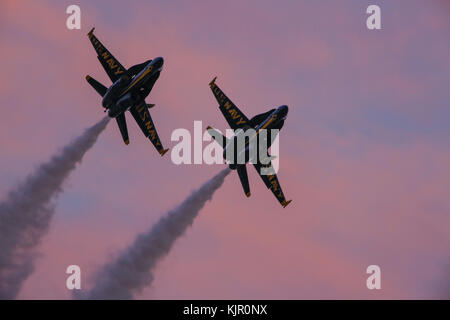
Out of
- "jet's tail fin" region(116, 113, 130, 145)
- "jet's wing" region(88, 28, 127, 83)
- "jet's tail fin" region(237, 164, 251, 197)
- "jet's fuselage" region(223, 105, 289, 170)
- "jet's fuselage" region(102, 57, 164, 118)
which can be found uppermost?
"jet's wing" region(88, 28, 127, 83)

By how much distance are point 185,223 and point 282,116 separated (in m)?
21.0

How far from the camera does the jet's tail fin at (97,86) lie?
459 feet

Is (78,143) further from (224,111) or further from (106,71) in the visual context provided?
(224,111)

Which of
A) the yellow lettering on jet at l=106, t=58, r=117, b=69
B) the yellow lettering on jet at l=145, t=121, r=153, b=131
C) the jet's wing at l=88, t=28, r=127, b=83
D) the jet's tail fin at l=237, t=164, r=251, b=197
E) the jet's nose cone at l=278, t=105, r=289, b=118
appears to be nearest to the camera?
the jet's nose cone at l=278, t=105, r=289, b=118

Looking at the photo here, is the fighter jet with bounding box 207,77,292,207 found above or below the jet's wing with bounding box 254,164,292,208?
above

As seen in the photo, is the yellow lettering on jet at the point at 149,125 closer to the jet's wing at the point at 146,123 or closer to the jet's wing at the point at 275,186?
the jet's wing at the point at 146,123

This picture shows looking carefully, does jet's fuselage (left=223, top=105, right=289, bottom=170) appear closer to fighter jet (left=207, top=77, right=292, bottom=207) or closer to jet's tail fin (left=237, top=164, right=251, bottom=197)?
fighter jet (left=207, top=77, right=292, bottom=207)

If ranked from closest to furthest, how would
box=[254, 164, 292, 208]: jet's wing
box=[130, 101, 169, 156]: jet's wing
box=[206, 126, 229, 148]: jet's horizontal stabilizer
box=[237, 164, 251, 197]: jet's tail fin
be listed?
box=[206, 126, 229, 148]: jet's horizontal stabilizer
box=[237, 164, 251, 197]: jet's tail fin
box=[130, 101, 169, 156]: jet's wing
box=[254, 164, 292, 208]: jet's wing

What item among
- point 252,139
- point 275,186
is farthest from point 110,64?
point 275,186

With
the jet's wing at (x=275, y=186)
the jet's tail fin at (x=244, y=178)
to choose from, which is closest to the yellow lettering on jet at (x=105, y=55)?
the jet's tail fin at (x=244, y=178)

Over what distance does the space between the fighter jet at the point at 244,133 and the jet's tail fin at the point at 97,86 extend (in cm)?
1542

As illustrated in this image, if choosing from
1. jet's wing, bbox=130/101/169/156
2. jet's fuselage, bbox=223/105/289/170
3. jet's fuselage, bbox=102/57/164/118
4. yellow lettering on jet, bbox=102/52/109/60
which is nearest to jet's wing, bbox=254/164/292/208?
jet's fuselage, bbox=223/105/289/170

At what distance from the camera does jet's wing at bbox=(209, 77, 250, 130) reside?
14138 centimetres
